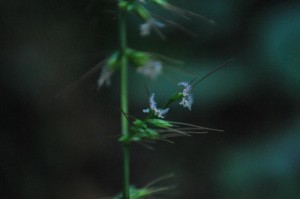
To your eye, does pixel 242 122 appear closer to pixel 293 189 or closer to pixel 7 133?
pixel 293 189

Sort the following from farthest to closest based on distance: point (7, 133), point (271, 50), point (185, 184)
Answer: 1. point (185, 184)
2. point (7, 133)
3. point (271, 50)

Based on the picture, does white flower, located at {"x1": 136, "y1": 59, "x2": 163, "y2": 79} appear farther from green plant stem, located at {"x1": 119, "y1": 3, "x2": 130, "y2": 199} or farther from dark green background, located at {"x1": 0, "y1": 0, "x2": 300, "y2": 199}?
dark green background, located at {"x1": 0, "y1": 0, "x2": 300, "y2": 199}

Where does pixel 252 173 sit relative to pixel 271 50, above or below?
below

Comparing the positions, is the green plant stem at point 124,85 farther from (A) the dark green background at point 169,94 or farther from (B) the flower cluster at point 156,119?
(A) the dark green background at point 169,94

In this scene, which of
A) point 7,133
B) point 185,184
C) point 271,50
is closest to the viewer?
point 271,50

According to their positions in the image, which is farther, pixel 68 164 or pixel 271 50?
pixel 68 164

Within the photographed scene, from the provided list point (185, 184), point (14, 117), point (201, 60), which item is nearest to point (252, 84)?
point (201, 60)

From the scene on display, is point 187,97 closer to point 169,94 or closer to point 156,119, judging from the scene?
point 156,119
